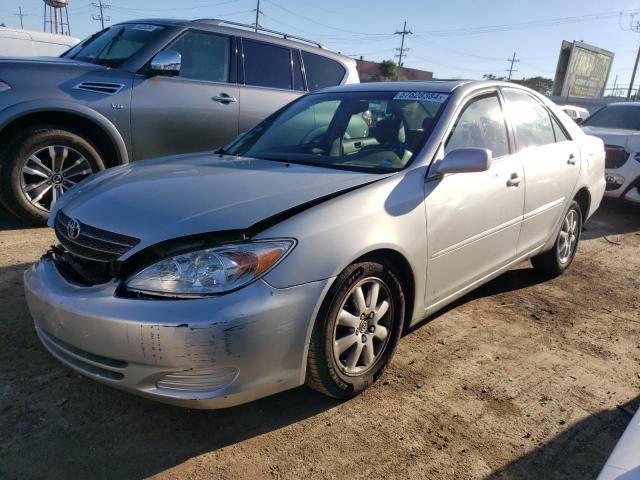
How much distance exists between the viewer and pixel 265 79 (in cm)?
578

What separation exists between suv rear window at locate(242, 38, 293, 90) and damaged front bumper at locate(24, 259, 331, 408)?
4.01 metres

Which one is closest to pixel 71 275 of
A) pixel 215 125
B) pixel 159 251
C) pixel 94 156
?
pixel 159 251

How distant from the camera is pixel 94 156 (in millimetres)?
4719

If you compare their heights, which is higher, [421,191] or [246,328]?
[421,191]

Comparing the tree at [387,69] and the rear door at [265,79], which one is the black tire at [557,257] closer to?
the rear door at [265,79]

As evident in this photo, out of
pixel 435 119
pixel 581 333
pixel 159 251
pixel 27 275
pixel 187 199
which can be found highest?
pixel 435 119

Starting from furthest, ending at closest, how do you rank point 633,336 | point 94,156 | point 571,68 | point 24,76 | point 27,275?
point 571,68 < point 94,156 < point 24,76 < point 633,336 < point 27,275

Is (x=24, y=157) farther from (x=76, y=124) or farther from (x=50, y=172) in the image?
(x=76, y=124)

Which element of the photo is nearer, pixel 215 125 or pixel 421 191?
pixel 421 191

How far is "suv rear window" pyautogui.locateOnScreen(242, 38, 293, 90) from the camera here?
564cm

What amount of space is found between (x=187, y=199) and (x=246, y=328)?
72 centimetres

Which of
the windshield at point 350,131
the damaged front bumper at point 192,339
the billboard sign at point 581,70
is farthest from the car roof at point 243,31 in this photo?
the billboard sign at point 581,70

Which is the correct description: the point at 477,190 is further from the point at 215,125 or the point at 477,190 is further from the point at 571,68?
the point at 571,68

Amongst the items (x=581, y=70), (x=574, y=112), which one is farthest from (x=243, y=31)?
(x=581, y=70)
